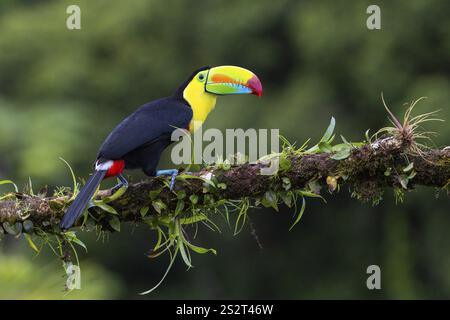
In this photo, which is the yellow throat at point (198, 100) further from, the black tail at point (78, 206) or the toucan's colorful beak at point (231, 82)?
the black tail at point (78, 206)

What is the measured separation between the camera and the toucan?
12.0ft

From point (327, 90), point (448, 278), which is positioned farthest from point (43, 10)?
point (448, 278)

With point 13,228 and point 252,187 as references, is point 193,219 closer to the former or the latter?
point 252,187

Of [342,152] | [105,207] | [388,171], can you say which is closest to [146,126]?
[105,207]

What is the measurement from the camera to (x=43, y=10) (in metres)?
11.8

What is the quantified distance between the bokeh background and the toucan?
3639mm

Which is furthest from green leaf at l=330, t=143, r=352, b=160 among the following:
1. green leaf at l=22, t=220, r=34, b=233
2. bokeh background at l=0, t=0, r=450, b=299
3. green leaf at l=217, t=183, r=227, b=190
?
bokeh background at l=0, t=0, r=450, b=299

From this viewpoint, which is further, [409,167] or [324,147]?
[324,147]

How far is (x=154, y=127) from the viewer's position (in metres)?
4.06

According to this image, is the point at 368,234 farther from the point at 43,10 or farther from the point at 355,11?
the point at 43,10

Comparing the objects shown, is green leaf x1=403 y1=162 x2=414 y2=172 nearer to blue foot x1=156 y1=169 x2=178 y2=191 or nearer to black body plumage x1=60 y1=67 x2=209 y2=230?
blue foot x1=156 y1=169 x2=178 y2=191

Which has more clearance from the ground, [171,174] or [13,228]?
[171,174]

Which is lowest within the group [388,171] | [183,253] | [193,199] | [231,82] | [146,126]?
[183,253]

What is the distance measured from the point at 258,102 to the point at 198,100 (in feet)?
16.7
